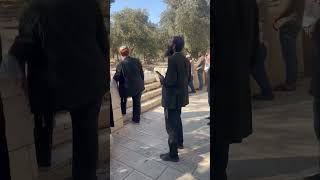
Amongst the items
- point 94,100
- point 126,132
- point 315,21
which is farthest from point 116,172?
point 315,21

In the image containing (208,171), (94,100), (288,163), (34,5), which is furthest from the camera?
(288,163)

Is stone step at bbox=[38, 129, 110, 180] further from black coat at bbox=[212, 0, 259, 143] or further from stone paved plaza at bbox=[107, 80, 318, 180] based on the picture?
black coat at bbox=[212, 0, 259, 143]

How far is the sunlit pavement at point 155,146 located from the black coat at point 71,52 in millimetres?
204

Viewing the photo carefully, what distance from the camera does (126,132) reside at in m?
1.23

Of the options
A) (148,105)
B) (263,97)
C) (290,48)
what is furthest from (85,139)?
(290,48)

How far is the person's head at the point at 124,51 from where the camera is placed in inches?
46.2

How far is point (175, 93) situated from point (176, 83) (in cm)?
4

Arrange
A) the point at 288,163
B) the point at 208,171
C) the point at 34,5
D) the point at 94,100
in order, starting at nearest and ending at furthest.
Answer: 1. the point at 34,5
2. the point at 94,100
3. the point at 208,171
4. the point at 288,163

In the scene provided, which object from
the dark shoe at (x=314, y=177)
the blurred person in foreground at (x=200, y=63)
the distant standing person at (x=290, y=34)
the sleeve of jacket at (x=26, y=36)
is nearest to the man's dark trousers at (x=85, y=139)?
the sleeve of jacket at (x=26, y=36)

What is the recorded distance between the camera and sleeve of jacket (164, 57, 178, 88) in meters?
1.18

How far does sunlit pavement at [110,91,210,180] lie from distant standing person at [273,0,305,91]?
37cm

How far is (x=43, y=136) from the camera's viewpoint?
110 centimetres

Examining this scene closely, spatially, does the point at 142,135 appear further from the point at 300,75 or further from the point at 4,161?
the point at 300,75

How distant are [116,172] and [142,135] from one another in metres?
0.16
